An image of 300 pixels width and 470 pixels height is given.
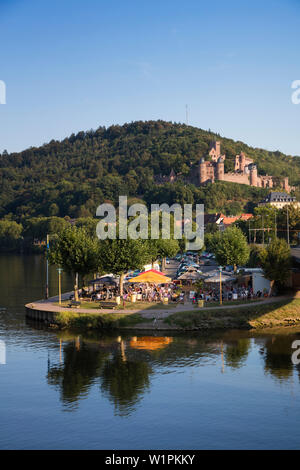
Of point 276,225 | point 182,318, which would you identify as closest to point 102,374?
point 182,318

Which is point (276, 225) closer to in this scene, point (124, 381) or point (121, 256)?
point (121, 256)

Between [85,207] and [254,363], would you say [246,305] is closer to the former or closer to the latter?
[254,363]

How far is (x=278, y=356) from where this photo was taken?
101 ft

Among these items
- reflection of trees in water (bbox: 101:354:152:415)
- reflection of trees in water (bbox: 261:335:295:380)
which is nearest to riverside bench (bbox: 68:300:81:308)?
reflection of trees in water (bbox: 101:354:152:415)

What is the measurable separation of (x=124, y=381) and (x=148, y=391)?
5.25 ft

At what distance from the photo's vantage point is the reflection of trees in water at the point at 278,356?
28148mm

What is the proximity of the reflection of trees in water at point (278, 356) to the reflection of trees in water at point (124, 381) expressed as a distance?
634 centimetres

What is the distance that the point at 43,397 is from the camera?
83.2 ft

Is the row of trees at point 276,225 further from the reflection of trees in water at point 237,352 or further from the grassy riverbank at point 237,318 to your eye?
the reflection of trees in water at point 237,352

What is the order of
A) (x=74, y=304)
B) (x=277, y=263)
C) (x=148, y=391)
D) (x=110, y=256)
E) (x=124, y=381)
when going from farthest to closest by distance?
(x=110, y=256), (x=277, y=263), (x=74, y=304), (x=124, y=381), (x=148, y=391)

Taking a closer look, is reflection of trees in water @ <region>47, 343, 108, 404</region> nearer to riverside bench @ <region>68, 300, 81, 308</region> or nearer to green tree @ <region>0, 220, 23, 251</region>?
riverside bench @ <region>68, 300, 81, 308</region>

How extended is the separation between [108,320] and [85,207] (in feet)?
488
